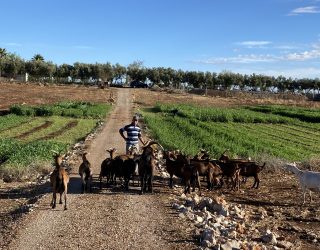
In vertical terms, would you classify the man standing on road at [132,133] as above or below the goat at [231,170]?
above

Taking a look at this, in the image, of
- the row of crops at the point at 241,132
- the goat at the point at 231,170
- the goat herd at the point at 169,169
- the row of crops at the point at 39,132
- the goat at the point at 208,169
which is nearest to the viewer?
the goat herd at the point at 169,169

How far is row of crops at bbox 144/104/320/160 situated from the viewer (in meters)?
28.5

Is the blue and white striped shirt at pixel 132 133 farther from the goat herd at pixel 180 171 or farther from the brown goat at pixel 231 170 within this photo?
the brown goat at pixel 231 170

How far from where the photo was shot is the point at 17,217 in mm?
13883

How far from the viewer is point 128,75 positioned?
396ft

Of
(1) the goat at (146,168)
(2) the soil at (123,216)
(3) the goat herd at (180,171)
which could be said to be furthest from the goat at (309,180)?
(1) the goat at (146,168)

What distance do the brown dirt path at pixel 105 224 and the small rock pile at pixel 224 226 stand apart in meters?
0.42

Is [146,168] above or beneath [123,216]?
above

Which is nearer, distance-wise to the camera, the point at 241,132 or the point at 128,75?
the point at 241,132

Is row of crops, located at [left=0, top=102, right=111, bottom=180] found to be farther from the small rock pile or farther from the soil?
the small rock pile

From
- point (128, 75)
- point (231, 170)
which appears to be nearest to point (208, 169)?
point (231, 170)

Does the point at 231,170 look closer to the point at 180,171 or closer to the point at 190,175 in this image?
the point at 180,171

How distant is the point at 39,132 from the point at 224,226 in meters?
27.7

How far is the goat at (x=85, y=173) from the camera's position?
16.2 m
